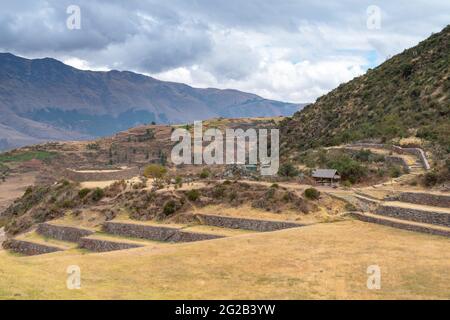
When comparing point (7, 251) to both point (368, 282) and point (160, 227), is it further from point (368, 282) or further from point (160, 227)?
point (368, 282)

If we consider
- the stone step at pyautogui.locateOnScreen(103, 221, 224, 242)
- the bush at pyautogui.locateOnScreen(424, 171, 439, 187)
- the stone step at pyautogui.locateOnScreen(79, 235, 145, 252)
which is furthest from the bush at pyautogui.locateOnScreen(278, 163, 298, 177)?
the stone step at pyautogui.locateOnScreen(79, 235, 145, 252)

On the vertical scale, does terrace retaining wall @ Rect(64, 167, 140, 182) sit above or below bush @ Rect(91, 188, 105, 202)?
above

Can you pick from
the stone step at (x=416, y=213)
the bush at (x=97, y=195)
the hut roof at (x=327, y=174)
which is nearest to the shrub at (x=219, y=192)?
the hut roof at (x=327, y=174)

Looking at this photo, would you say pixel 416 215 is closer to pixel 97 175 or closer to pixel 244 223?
pixel 244 223

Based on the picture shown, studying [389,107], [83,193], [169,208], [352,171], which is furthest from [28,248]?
[389,107]

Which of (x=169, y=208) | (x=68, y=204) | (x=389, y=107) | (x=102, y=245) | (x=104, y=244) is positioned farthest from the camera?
(x=389, y=107)

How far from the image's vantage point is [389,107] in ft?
237

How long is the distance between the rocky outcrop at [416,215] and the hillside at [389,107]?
19.8 meters

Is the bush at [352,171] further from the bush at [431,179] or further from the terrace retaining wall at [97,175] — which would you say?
the terrace retaining wall at [97,175]

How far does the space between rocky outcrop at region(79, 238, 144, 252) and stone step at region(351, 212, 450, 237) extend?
15311mm

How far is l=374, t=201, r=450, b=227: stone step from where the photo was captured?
29.7 meters

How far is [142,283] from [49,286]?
11.1 ft

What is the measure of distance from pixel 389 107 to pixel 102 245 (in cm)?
4984

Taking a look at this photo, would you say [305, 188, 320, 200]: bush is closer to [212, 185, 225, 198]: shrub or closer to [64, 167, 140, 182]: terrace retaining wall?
[212, 185, 225, 198]: shrub
